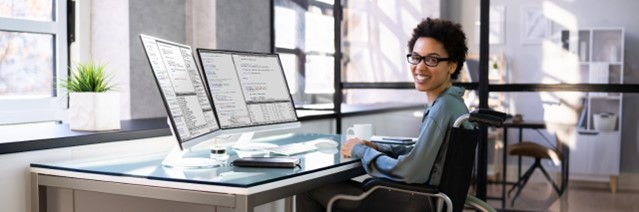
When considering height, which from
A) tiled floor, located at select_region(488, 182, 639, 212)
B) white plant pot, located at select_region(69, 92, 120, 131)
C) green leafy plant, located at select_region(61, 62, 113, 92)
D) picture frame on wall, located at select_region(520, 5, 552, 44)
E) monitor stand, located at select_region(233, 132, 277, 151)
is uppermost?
picture frame on wall, located at select_region(520, 5, 552, 44)

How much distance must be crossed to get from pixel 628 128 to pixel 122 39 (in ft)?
8.76

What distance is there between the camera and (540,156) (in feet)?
12.7

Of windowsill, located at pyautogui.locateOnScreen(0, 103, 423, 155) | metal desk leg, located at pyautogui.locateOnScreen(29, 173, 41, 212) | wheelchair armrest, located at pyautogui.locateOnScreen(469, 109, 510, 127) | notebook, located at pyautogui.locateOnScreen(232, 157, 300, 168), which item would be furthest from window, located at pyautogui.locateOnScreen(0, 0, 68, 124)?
wheelchair armrest, located at pyautogui.locateOnScreen(469, 109, 510, 127)

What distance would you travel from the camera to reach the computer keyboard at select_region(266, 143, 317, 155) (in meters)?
2.72

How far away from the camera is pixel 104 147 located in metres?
2.56

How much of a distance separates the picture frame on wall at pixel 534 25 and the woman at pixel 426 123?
150 cm

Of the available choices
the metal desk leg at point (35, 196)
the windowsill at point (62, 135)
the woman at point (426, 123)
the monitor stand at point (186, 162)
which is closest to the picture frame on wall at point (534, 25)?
the woman at point (426, 123)

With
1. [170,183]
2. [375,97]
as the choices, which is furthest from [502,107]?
[170,183]

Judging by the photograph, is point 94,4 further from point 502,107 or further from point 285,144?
point 502,107

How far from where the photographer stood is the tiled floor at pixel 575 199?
3719mm

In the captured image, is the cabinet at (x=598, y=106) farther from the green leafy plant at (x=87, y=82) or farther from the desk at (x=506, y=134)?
the green leafy plant at (x=87, y=82)

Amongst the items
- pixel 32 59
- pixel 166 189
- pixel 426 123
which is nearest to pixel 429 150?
pixel 426 123

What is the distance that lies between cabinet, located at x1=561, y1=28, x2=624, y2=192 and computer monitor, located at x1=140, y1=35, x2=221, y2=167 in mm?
2189

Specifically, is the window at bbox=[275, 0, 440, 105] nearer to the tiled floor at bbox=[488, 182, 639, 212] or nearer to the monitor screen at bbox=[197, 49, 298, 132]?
the tiled floor at bbox=[488, 182, 639, 212]
